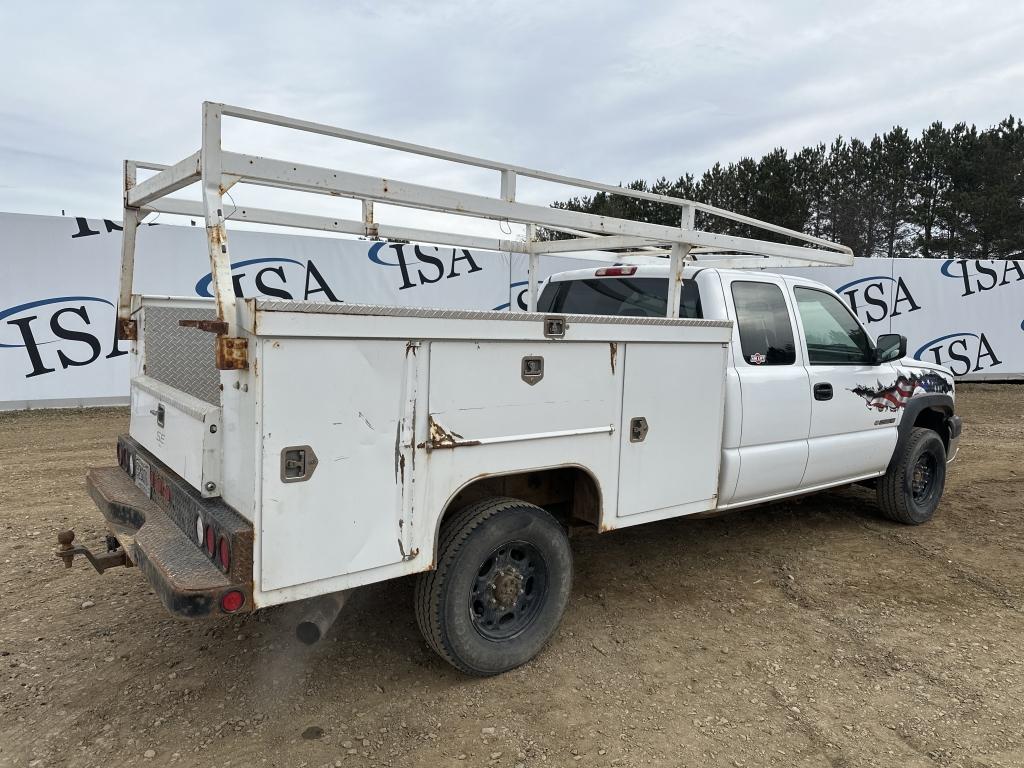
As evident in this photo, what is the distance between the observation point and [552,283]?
503 centimetres

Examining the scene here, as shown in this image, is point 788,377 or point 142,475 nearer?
point 142,475

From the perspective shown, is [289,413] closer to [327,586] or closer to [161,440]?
[327,586]

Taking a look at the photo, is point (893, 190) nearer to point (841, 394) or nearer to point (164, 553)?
point (841, 394)

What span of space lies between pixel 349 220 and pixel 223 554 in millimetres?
2424

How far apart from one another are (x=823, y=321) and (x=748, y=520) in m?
1.76

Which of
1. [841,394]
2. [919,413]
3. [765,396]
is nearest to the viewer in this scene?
[765,396]

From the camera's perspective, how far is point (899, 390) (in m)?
5.26

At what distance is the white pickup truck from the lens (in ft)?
8.24

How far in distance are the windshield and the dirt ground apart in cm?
165

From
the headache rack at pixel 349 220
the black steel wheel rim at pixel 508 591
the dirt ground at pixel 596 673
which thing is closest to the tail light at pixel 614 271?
the headache rack at pixel 349 220

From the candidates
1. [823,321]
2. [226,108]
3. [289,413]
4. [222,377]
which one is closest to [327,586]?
[289,413]

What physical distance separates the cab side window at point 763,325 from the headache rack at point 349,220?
255 mm

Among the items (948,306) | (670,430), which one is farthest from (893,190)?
(670,430)

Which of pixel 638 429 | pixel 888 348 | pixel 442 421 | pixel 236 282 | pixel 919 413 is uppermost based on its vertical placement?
pixel 236 282
